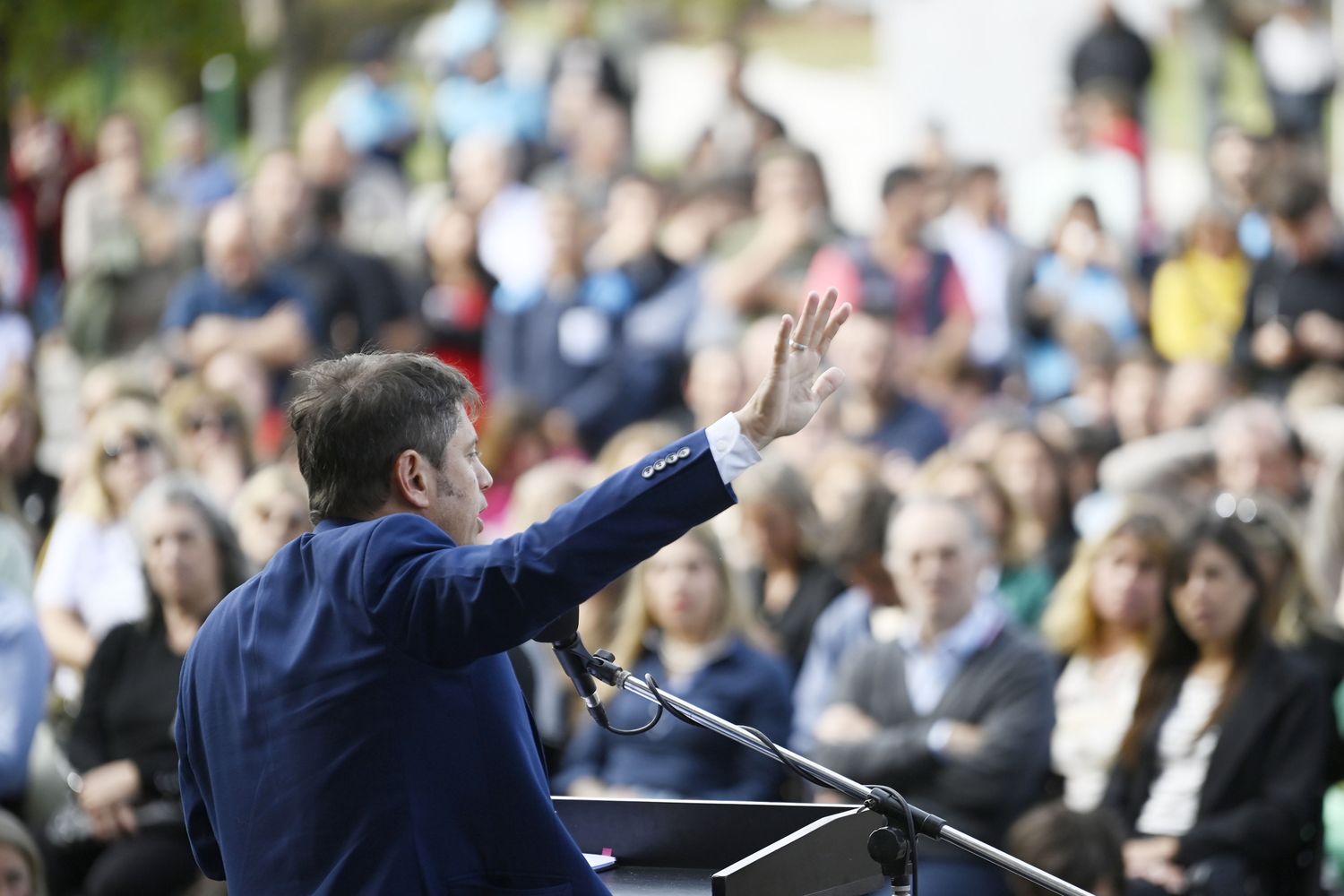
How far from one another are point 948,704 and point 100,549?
10.7 feet

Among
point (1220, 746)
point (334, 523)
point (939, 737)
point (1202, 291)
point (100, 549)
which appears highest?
point (334, 523)

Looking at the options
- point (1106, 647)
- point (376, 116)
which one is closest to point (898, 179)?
point (376, 116)

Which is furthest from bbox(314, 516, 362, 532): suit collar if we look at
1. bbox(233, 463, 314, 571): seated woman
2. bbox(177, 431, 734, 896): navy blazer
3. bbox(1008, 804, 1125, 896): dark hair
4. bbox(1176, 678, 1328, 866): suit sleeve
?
bbox(233, 463, 314, 571): seated woman

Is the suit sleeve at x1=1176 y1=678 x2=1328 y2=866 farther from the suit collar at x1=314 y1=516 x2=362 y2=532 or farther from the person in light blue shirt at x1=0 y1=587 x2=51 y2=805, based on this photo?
the person in light blue shirt at x1=0 y1=587 x2=51 y2=805

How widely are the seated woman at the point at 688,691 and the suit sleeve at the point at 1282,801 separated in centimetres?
122

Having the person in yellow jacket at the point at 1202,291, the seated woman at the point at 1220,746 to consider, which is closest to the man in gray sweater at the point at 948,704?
the seated woman at the point at 1220,746

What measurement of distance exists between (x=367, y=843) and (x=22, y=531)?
4.85 meters

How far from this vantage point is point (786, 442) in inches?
329

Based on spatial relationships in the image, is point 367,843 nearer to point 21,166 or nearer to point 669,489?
point 669,489

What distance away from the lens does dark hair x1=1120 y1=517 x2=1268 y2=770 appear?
16.9 feet

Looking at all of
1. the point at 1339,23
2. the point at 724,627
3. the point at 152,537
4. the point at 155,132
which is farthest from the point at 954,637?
the point at 155,132

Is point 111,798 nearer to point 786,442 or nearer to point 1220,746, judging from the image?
point 1220,746

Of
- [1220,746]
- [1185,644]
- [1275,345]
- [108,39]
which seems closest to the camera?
[1220,746]

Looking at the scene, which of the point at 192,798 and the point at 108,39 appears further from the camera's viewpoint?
the point at 108,39
